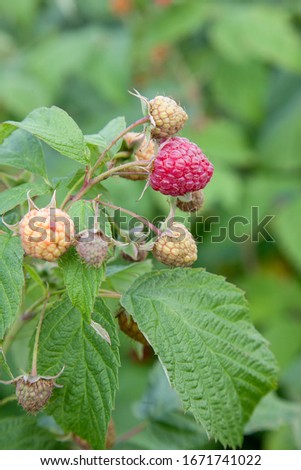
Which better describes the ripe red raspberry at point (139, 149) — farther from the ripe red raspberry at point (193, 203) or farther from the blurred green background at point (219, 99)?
the blurred green background at point (219, 99)

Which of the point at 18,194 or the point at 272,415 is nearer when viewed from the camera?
the point at 18,194

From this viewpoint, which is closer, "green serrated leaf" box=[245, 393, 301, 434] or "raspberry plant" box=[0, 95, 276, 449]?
"raspberry plant" box=[0, 95, 276, 449]

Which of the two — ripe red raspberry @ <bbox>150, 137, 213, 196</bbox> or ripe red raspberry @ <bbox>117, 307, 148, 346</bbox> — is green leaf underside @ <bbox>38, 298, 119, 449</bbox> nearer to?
ripe red raspberry @ <bbox>117, 307, 148, 346</bbox>

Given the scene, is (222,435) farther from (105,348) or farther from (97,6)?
(97,6)

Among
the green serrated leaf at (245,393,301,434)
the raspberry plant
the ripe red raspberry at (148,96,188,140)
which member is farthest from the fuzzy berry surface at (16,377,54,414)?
the green serrated leaf at (245,393,301,434)

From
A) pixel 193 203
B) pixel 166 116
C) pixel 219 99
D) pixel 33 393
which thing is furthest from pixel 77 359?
pixel 219 99

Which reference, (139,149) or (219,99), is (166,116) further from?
(219,99)

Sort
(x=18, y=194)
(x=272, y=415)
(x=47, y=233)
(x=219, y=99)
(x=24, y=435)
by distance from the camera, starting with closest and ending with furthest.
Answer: (x=47, y=233)
(x=18, y=194)
(x=24, y=435)
(x=272, y=415)
(x=219, y=99)
